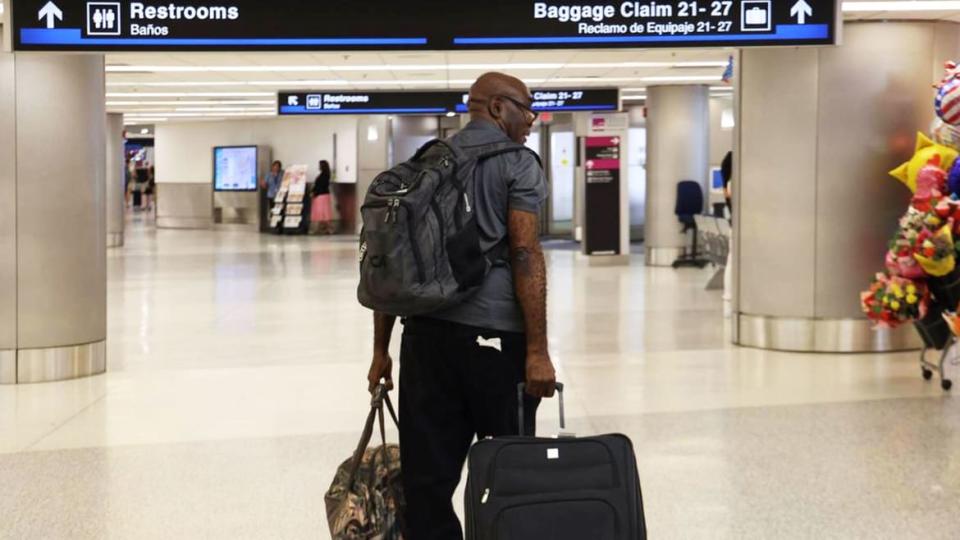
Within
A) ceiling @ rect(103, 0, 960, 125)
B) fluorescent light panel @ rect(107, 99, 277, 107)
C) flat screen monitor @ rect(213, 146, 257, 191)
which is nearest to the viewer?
ceiling @ rect(103, 0, 960, 125)

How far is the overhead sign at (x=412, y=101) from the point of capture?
1767cm

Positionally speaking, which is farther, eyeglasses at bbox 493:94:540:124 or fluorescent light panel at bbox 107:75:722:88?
fluorescent light panel at bbox 107:75:722:88

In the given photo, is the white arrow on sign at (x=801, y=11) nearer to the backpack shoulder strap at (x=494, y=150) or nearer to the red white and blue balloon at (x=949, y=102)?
the red white and blue balloon at (x=949, y=102)

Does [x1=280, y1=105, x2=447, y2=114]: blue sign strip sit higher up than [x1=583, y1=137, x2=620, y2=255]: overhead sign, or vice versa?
[x1=280, y1=105, x2=447, y2=114]: blue sign strip

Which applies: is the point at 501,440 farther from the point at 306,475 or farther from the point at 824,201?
the point at 824,201

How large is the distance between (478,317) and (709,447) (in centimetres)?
321

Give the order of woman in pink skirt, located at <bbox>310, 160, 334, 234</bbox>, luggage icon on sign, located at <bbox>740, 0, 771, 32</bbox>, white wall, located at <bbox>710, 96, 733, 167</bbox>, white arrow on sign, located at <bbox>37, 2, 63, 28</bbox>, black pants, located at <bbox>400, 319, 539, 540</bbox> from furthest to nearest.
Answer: woman in pink skirt, located at <bbox>310, 160, 334, 234</bbox>
white wall, located at <bbox>710, 96, 733, 167</bbox>
luggage icon on sign, located at <bbox>740, 0, 771, 32</bbox>
white arrow on sign, located at <bbox>37, 2, 63, 28</bbox>
black pants, located at <bbox>400, 319, 539, 540</bbox>

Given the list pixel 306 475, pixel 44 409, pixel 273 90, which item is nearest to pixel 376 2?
pixel 306 475

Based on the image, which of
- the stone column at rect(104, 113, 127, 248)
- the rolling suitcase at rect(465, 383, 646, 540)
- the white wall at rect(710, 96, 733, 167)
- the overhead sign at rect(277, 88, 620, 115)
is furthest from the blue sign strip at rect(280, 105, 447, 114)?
the rolling suitcase at rect(465, 383, 646, 540)

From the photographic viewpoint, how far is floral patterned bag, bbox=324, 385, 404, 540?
11.6ft

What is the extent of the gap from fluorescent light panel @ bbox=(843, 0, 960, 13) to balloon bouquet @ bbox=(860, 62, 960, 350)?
3.75ft

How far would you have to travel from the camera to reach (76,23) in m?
6.73

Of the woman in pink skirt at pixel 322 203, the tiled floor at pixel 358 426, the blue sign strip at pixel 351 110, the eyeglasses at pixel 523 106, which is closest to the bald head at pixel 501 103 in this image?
the eyeglasses at pixel 523 106

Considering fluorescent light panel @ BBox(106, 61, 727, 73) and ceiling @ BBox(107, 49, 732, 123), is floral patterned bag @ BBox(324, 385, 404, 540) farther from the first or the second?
fluorescent light panel @ BBox(106, 61, 727, 73)
